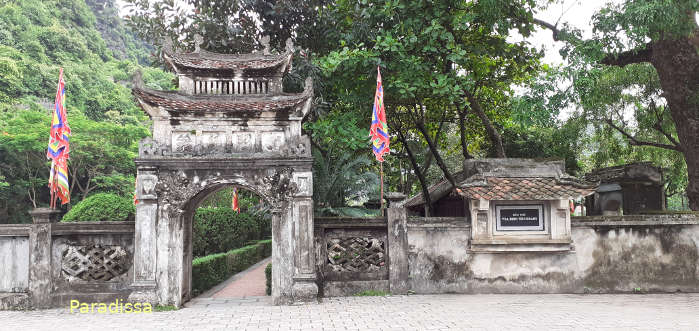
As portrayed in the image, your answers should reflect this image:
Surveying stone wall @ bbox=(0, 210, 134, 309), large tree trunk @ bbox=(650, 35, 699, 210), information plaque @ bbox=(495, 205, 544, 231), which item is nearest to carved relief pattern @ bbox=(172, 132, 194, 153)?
stone wall @ bbox=(0, 210, 134, 309)

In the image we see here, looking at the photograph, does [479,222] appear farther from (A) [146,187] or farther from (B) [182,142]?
(A) [146,187]

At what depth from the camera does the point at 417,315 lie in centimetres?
821

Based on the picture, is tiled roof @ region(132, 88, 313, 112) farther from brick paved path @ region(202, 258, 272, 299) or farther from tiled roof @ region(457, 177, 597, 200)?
brick paved path @ region(202, 258, 272, 299)

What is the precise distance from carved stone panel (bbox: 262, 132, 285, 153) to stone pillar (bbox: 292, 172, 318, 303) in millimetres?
876

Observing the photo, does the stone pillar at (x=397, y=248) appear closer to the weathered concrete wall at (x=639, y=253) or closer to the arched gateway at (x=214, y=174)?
the arched gateway at (x=214, y=174)

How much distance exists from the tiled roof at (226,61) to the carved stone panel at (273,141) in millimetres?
1773

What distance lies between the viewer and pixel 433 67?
13.3 meters

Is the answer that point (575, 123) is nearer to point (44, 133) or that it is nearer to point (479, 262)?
A: point (479, 262)

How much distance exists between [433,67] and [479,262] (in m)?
6.21

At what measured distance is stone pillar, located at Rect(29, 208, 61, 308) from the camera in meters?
9.48

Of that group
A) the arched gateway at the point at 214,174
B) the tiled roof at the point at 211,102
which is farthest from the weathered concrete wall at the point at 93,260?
the tiled roof at the point at 211,102

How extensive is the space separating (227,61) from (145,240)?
15.5 feet

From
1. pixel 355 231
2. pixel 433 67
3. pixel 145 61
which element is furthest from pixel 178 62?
pixel 145 61

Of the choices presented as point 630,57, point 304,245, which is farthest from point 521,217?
point 630,57
